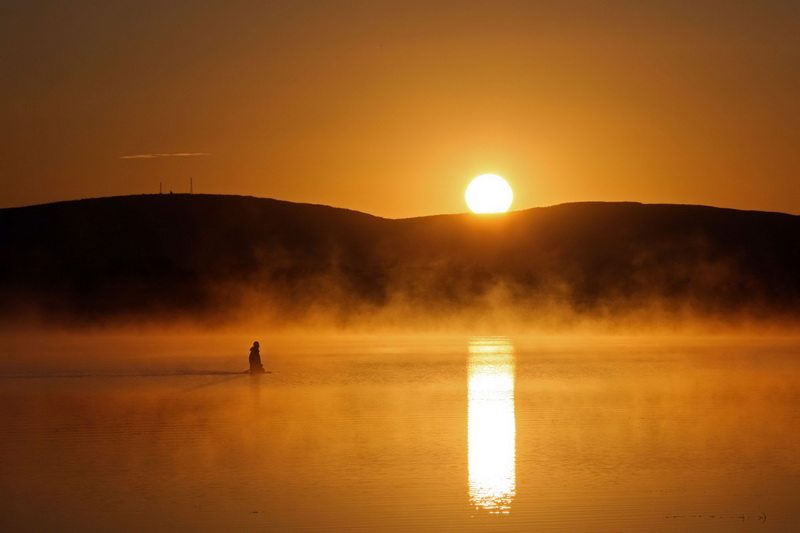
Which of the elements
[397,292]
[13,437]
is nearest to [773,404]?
[13,437]

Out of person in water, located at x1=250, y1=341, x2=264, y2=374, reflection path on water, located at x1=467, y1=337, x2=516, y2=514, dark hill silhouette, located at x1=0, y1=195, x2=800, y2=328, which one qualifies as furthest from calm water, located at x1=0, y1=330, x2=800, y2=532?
dark hill silhouette, located at x1=0, y1=195, x2=800, y2=328

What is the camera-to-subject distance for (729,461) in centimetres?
2022

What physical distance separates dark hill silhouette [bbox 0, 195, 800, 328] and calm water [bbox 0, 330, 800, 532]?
238 feet

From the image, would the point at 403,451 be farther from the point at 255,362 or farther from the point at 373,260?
the point at 373,260

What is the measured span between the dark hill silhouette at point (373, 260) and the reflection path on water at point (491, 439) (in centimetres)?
7169

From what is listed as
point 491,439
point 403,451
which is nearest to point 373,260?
point 491,439

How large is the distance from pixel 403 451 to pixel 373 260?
341 feet

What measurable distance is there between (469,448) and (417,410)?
23.9ft

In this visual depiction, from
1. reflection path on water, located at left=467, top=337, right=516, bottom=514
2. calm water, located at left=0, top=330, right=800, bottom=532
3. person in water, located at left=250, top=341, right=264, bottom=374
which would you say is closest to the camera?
calm water, located at left=0, top=330, right=800, bottom=532

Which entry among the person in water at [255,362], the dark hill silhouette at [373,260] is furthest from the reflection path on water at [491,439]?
the dark hill silhouette at [373,260]

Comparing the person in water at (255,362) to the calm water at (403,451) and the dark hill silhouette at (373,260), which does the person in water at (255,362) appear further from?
the dark hill silhouette at (373,260)

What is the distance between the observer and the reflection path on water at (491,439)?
1722cm

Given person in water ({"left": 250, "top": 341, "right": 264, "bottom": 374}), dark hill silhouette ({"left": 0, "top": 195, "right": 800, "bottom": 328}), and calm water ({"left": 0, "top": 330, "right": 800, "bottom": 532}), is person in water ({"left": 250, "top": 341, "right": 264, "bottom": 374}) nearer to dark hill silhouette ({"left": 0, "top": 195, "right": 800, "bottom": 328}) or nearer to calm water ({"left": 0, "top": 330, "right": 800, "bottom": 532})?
calm water ({"left": 0, "top": 330, "right": 800, "bottom": 532})

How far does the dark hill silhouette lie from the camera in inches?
4520
